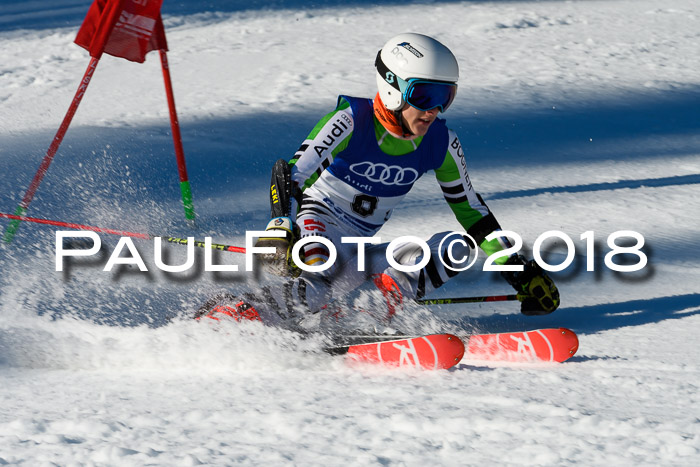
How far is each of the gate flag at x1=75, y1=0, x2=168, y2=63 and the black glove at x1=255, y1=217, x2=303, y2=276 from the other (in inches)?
83.7

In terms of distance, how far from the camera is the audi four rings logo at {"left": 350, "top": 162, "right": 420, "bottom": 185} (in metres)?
3.52

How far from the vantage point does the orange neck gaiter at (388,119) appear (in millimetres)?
3373

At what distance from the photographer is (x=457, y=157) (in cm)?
359

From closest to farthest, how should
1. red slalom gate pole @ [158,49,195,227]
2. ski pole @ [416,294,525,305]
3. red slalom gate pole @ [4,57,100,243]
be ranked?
1. ski pole @ [416,294,525,305]
2. red slalom gate pole @ [4,57,100,243]
3. red slalom gate pole @ [158,49,195,227]

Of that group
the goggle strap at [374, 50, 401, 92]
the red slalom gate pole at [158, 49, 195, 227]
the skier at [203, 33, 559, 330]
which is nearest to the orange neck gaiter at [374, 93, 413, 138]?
the skier at [203, 33, 559, 330]

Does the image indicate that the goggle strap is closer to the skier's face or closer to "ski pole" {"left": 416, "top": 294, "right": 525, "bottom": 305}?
the skier's face

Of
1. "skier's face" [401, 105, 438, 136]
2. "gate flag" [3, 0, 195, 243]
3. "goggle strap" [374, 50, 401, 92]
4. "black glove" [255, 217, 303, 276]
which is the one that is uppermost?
"gate flag" [3, 0, 195, 243]

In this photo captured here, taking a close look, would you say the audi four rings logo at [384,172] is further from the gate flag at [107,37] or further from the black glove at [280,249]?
the gate flag at [107,37]

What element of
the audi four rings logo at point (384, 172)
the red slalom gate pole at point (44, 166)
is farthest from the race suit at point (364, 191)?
the red slalom gate pole at point (44, 166)

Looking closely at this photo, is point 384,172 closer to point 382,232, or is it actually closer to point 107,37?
point 382,232

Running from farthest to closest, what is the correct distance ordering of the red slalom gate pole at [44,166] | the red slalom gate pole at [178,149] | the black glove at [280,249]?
the red slalom gate pole at [178,149] → the red slalom gate pole at [44,166] → the black glove at [280,249]

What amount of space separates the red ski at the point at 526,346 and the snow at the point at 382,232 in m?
0.09

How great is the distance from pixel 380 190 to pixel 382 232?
1386 millimetres

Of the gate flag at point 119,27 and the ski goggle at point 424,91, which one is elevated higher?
the gate flag at point 119,27
